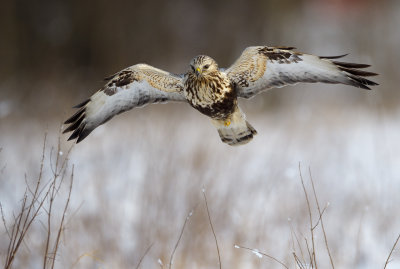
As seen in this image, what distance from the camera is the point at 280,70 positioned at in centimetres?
233

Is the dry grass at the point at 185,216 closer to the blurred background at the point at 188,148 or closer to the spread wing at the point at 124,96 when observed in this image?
the blurred background at the point at 188,148

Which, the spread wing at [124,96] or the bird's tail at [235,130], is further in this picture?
the bird's tail at [235,130]

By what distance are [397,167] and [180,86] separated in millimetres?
4308

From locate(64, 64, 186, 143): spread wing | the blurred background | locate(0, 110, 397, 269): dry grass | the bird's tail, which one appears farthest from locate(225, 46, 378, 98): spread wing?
locate(0, 110, 397, 269): dry grass

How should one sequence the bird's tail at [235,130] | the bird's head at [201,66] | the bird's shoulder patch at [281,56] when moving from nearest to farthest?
1. the bird's head at [201,66]
2. the bird's shoulder patch at [281,56]
3. the bird's tail at [235,130]

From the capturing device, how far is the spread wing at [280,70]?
7.29 feet

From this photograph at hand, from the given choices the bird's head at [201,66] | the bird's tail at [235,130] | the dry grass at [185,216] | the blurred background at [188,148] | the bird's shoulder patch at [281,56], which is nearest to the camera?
the bird's head at [201,66]

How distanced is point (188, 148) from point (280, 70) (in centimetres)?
277

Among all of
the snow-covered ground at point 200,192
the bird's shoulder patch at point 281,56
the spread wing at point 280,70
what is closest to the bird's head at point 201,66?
the spread wing at point 280,70

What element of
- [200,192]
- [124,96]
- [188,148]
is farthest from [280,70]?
[188,148]

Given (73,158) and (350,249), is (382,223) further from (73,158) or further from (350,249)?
(73,158)

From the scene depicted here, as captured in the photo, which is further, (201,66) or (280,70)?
(280,70)

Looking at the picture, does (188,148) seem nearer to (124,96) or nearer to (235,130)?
(235,130)

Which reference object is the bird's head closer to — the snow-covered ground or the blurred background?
the blurred background
